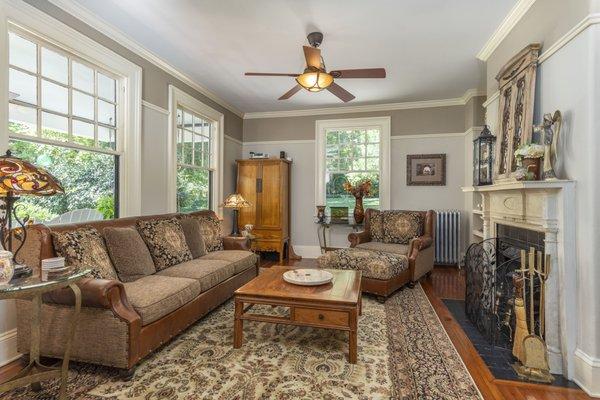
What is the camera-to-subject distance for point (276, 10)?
2693 mm

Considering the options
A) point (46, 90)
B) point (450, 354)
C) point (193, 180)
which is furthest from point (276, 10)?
point (450, 354)

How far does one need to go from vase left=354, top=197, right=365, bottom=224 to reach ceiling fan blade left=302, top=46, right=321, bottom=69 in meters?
2.86

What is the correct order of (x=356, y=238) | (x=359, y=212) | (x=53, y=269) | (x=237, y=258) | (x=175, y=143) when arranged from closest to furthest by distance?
(x=53, y=269) < (x=237, y=258) < (x=175, y=143) < (x=356, y=238) < (x=359, y=212)

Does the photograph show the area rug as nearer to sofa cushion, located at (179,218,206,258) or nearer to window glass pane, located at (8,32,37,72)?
sofa cushion, located at (179,218,206,258)

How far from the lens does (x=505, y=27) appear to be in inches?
115

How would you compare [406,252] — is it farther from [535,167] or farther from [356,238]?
[535,167]

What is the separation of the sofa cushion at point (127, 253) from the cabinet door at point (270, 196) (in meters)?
2.71

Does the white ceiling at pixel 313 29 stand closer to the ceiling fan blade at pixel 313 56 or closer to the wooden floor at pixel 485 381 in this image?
the ceiling fan blade at pixel 313 56

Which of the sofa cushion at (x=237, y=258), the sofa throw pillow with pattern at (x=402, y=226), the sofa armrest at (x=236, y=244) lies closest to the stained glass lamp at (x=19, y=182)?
the sofa cushion at (x=237, y=258)

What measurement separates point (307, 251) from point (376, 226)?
1731mm

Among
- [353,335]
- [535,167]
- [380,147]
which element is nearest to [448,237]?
→ [380,147]

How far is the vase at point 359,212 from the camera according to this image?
16.9 ft

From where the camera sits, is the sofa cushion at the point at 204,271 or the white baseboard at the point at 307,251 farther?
the white baseboard at the point at 307,251

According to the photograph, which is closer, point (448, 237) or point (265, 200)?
point (448, 237)
